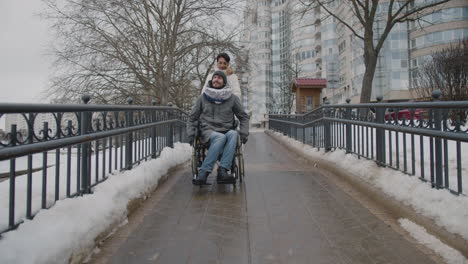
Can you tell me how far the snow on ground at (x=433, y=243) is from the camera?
295 centimetres

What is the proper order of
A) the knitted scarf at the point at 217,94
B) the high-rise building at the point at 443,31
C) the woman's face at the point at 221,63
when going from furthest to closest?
1. the high-rise building at the point at 443,31
2. the woman's face at the point at 221,63
3. the knitted scarf at the point at 217,94

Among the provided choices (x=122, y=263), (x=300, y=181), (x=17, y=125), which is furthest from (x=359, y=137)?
(x=17, y=125)

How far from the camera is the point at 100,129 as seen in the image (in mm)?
4328

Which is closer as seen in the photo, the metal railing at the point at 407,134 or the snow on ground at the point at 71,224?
the snow on ground at the point at 71,224

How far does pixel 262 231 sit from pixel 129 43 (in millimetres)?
18884

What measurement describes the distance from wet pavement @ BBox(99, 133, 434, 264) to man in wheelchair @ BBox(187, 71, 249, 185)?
37 cm

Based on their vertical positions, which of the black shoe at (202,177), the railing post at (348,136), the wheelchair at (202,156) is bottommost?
the black shoe at (202,177)

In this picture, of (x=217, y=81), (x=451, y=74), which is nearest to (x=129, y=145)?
(x=217, y=81)

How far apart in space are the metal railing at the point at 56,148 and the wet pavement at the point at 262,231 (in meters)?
0.72

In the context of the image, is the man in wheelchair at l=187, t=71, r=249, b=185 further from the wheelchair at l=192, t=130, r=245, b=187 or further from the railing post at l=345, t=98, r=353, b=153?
the railing post at l=345, t=98, r=353, b=153

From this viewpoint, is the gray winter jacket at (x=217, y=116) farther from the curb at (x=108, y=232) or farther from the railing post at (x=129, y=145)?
the curb at (x=108, y=232)

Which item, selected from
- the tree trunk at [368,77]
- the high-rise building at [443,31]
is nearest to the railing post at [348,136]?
the tree trunk at [368,77]

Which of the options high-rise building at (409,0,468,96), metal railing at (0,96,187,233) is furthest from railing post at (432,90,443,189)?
Answer: high-rise building at (409,0,468,96)

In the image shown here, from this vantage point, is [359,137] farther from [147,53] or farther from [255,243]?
[147,53]
